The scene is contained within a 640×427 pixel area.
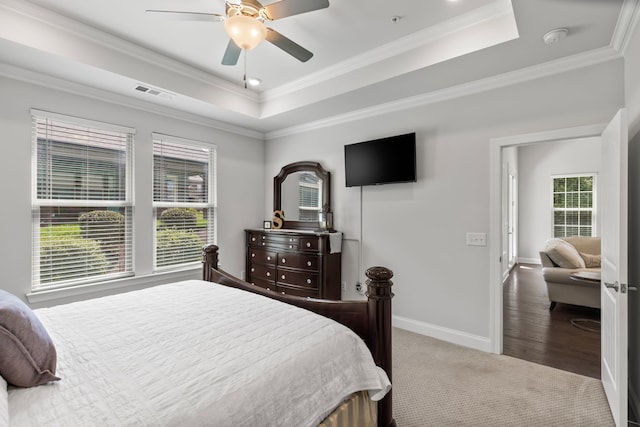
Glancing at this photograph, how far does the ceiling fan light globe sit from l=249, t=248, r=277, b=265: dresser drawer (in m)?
2.87

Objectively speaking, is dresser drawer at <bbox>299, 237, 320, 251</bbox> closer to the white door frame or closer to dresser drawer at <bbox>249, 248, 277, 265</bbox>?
dresser drawer at <bbox>249, 248, 277, 265</bbox>

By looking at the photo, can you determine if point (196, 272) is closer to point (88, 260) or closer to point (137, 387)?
point (88, 260)

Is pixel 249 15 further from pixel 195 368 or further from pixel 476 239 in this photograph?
pixel 476 239

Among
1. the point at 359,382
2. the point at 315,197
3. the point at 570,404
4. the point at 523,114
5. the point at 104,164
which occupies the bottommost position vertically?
the point at 570,404

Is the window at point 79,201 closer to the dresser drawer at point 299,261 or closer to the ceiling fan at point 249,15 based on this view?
the dresser drawer at point 299,261

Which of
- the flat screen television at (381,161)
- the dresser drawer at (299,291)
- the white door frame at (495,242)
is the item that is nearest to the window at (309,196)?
the flat screen television at (381,161)

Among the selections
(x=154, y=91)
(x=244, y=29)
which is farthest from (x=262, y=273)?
(x=244, y=29)

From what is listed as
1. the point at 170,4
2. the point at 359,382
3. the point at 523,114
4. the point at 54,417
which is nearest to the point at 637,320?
the point at 523,114

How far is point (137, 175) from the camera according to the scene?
139 inches

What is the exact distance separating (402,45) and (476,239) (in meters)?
1.98

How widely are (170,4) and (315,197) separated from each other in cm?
268

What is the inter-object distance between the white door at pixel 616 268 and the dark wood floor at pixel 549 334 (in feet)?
1.77

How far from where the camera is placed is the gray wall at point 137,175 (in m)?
2.74

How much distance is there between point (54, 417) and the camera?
92cm
